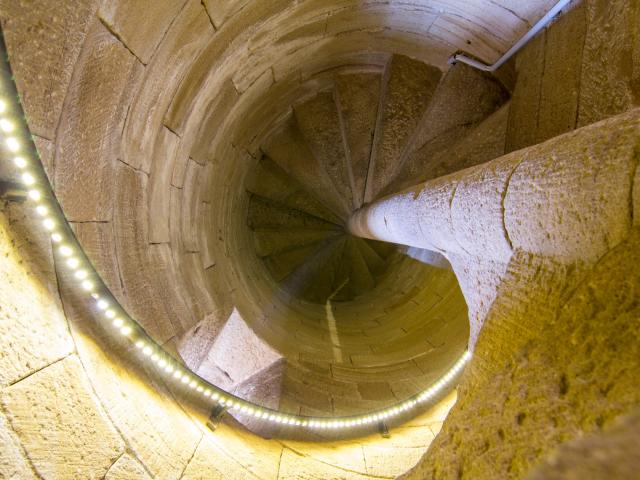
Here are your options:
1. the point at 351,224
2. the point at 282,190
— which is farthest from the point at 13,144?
the point at 282,190

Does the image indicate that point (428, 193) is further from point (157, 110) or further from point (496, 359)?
point (157, 110)

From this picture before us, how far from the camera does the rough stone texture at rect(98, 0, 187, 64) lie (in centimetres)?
184

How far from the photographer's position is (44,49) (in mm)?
1612

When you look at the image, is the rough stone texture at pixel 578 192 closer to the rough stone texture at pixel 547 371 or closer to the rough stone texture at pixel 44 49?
the rough stone texture at pixel 547 371

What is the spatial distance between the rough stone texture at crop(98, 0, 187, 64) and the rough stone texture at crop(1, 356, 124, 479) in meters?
1.81

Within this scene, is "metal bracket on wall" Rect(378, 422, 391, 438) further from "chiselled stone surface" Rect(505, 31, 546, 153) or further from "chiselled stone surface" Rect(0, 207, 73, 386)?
→ "chiselled stone surface" Rect(505, 31, 546, 153)

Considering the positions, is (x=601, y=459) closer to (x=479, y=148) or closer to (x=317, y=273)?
(x=479, y=148)

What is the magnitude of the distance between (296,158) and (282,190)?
90 cm

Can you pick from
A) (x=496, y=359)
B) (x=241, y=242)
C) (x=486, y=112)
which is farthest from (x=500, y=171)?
(x=241, y=242)

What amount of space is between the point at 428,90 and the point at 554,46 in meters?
1.78

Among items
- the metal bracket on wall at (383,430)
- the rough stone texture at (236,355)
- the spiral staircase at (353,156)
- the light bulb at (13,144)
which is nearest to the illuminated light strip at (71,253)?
the light bulb at (13,144)

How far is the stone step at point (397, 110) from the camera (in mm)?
4906

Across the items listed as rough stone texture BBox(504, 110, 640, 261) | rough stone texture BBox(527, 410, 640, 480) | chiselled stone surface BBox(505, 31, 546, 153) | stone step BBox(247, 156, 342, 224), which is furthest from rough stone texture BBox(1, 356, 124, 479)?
stone step BBox(247, 156, 342, 224)

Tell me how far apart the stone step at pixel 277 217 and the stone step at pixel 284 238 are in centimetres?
10
